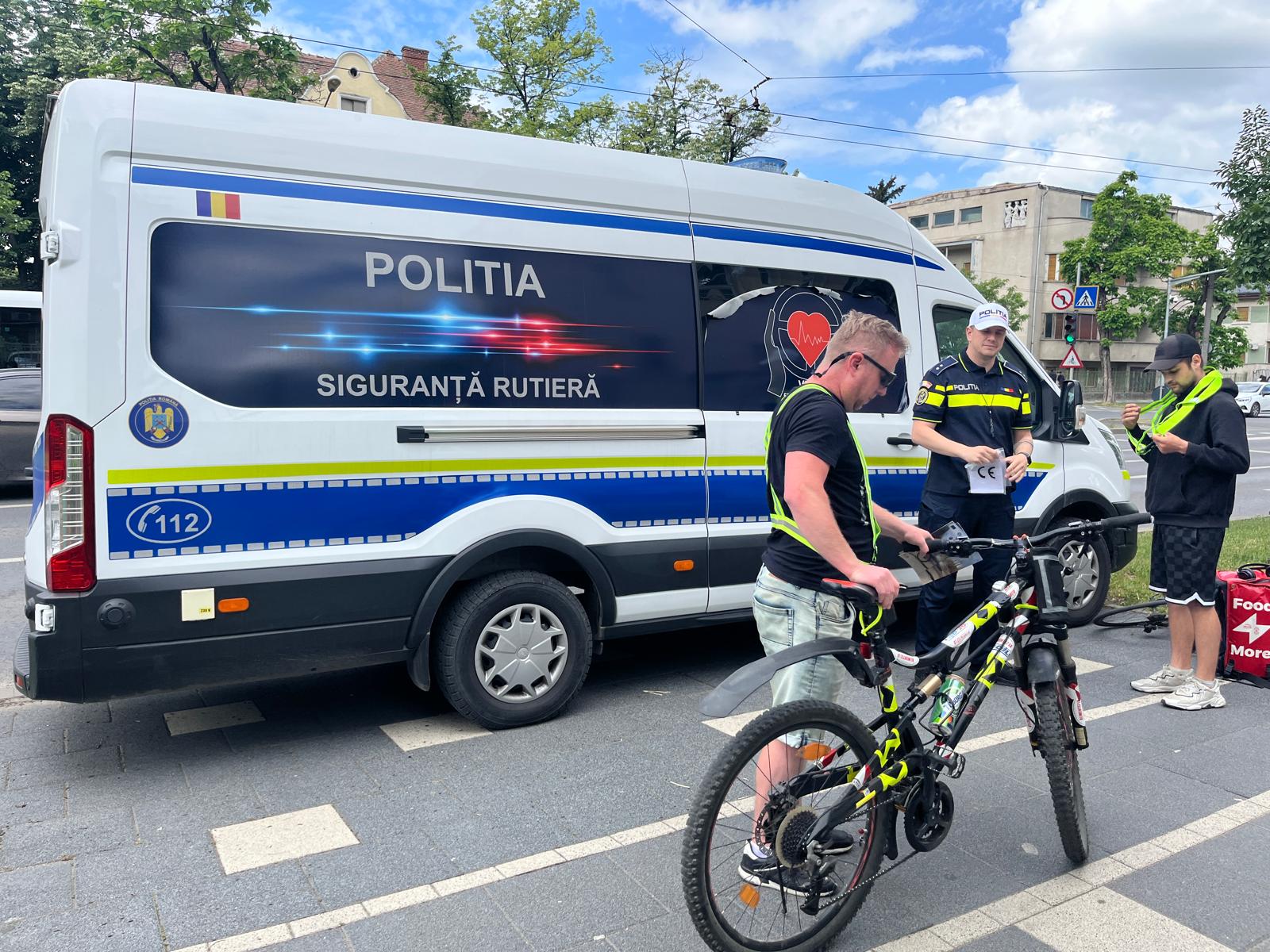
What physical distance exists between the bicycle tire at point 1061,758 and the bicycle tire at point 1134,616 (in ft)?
11.8

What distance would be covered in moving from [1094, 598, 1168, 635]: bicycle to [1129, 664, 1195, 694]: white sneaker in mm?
1274

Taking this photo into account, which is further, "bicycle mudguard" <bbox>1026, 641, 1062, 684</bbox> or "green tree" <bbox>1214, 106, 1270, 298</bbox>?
"green tree" <bbox>1214, 106, 1270, 298</bbox>

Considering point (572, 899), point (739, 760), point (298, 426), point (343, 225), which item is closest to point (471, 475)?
point (298, 426)

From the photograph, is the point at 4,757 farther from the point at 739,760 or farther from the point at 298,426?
the point at 739,760

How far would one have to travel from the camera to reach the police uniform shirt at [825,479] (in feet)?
9.44

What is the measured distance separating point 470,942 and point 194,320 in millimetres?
2499

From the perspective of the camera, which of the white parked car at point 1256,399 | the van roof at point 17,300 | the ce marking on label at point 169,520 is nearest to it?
the ce marking on label at point 169,520

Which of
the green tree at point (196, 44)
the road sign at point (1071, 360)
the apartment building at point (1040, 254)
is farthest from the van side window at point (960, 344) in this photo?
the apartment building at point (1040, 254)

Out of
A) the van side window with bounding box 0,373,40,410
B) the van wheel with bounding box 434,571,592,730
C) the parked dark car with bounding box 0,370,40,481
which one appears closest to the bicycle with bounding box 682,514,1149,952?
the van wheel with bounding box 434,571,592,730

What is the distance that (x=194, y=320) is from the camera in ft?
12.4

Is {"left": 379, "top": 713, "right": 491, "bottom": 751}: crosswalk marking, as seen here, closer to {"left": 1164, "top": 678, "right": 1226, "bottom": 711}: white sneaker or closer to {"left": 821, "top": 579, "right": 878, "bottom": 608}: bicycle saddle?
{"left": 821, "top": 579, "right": 878, "bottom": 608}: bicycle saddle

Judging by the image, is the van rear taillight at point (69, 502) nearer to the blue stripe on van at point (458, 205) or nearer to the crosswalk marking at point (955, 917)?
the blue stripe on van at point (458, 205)

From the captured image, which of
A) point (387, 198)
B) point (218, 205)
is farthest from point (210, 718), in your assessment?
point (387, 198)

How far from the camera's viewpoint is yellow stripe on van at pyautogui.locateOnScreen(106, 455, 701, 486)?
3.74 metres
